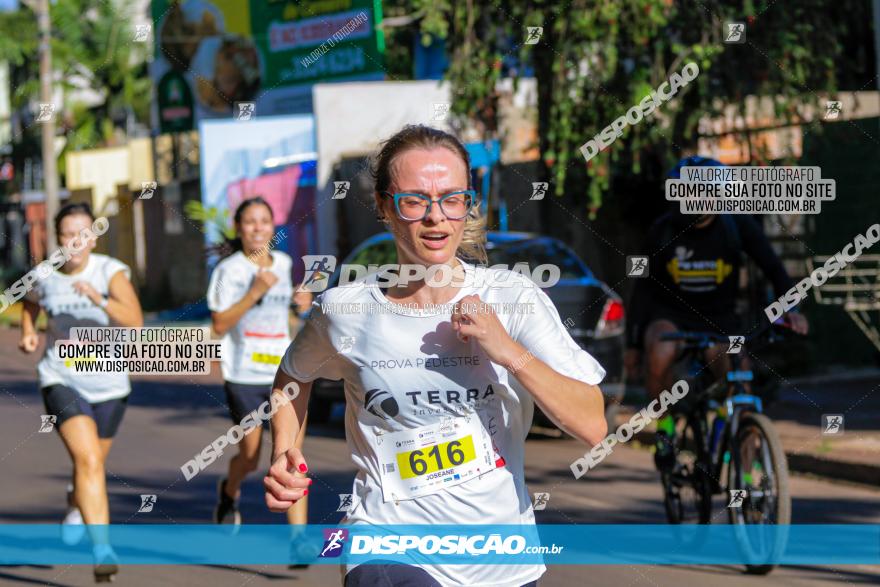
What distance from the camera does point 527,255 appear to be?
1213 cm

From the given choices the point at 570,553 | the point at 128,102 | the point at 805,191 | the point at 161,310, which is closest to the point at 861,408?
the point at 805,191

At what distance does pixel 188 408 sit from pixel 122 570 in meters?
7.84

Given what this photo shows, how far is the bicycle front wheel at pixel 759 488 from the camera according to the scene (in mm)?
6375

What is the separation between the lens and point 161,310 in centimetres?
3172

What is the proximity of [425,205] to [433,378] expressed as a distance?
1.34 feet

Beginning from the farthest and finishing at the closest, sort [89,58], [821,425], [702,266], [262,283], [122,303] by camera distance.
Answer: [89,58] < [821,425] < [262,283] < [122,303] < [702,266]

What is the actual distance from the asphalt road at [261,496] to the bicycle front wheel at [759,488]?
0.55 feet

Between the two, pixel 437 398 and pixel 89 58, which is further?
pixel 89 58

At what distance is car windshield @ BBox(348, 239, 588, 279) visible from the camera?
39.2 ft

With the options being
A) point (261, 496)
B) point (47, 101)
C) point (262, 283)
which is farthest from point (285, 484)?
point (47, 101)

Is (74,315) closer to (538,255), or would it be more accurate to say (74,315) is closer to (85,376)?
(85,376)

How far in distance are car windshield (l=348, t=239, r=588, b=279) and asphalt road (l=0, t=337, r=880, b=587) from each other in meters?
1.53

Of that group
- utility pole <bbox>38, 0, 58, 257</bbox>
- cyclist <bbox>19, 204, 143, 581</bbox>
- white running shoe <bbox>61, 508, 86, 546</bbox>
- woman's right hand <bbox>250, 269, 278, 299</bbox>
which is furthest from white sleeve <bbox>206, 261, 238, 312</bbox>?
utility pole <bbox>38, 0, 58, 257</bbox>

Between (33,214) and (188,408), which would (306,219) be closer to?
(188,408)
